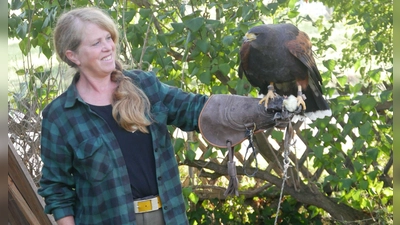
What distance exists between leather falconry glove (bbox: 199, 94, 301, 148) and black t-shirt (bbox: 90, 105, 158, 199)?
0.99 ft

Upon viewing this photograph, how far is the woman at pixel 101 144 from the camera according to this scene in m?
2.14

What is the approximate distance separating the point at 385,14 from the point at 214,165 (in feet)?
5.57

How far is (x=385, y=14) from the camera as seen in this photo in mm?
3791

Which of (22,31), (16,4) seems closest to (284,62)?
(22,31)

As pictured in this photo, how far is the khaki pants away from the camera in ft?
7.15

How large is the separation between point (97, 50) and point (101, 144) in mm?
349

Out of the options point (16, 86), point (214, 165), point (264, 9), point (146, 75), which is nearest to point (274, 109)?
point (146, 75)

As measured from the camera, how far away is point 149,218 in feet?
7.16

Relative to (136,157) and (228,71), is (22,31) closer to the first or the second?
(228,71)

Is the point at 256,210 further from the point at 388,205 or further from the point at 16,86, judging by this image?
the point at 16,86

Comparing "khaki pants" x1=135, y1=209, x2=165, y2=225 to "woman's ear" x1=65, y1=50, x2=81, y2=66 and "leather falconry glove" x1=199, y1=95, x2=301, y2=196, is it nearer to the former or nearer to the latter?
"leather falconry glove" x1=199, y1=95, x2=301, y2=196

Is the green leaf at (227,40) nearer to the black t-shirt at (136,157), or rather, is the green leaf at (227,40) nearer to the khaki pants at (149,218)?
the black t-shirt at (136,157)

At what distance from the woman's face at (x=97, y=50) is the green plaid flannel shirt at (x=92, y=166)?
0.13m

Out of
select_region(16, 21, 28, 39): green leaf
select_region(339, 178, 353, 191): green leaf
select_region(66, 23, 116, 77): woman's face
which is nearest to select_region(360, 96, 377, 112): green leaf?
select_region(339, 178, 353, 191): green leaf
